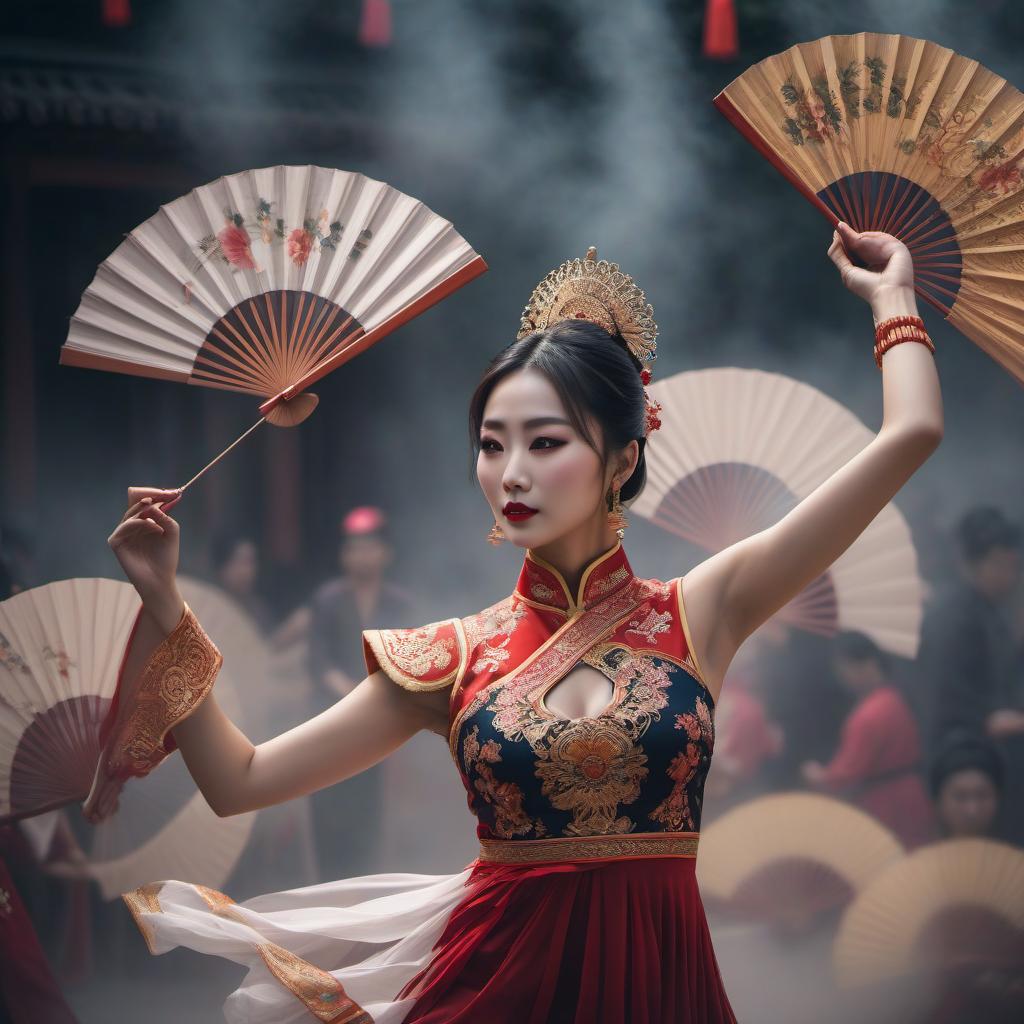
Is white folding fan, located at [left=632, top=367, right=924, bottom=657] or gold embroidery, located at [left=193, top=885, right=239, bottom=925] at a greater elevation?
white folding fan, located at [left=632, top=367, right=924, bottom=657]

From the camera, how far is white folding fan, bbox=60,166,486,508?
203cm

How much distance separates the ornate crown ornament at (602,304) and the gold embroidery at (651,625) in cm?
39

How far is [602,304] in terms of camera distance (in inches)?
79.6

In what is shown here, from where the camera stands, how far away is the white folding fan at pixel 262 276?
6.64 ft

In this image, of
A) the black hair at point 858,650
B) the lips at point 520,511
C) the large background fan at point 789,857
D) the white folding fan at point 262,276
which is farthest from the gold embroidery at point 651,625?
the black hair at point 858,650

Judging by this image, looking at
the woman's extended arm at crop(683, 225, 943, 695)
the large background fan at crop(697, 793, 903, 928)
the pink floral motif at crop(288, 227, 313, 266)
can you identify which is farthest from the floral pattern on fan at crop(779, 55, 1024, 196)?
the large background fan at crop(697, 793, 903, 928)

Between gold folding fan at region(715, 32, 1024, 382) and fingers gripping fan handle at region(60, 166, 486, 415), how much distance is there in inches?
19.4

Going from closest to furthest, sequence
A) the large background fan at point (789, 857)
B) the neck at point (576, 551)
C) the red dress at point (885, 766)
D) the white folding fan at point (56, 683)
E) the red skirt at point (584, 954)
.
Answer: the red skirt at point (584, 954) < the neck at point (576, 551) < the white folding fan at point (56, 683) < the large background fan at point (789, 857) < the red dress at point (885, 766)

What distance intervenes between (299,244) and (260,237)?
6 centimetres

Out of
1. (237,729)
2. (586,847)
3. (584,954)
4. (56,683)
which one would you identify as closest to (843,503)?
(586,847)

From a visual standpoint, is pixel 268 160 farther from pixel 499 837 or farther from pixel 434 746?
pixel 499 837

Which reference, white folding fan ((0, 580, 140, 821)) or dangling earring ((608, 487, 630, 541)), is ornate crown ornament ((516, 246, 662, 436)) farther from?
white folding fan ((0, 580, 140, 821))

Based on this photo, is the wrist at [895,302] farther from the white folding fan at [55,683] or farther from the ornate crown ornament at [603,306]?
the white folding fan at [55,683]

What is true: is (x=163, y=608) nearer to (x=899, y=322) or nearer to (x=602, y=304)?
(x=602, y=304)
